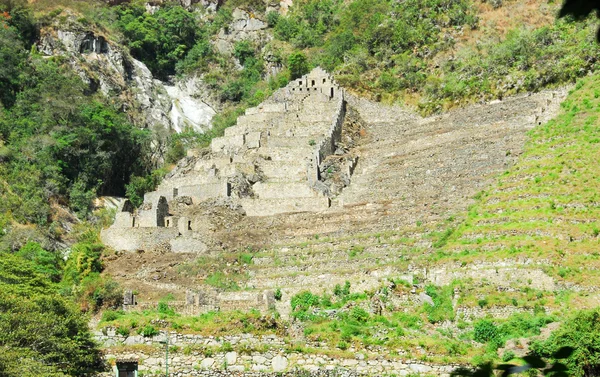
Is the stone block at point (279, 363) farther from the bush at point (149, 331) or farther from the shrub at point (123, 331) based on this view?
the shrub at point (123, 331)

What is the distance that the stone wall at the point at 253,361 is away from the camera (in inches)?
579

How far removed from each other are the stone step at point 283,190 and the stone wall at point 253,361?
28.0 metres

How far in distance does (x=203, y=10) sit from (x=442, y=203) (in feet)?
211

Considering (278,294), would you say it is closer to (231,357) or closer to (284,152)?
(284,152)

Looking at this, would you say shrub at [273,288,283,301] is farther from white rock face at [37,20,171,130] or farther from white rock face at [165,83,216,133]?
white rock face at [165,83,216,133]

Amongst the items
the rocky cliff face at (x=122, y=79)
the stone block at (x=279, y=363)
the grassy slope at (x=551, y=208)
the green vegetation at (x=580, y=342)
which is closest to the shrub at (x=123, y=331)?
the stone block at (x=279, y=363)

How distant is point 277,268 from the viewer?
35.8 m

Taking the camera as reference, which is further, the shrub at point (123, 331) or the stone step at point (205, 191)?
the stone step at point (205, 191)

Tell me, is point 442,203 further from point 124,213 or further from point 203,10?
point 203,10

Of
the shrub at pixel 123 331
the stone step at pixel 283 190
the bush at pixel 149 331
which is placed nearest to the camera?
the bush at pixel 149 331

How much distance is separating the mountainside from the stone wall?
0.04 meters

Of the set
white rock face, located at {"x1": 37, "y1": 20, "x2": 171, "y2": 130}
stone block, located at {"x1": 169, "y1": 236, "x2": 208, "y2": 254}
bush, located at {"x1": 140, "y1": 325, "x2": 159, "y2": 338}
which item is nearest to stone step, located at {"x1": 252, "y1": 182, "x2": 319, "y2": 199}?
stone block, located at {"x1": 169, "y1": 236, "x2": 208, "y2": 254}

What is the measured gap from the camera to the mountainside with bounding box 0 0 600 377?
655 inches

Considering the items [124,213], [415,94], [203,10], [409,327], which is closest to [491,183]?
[409,327]
